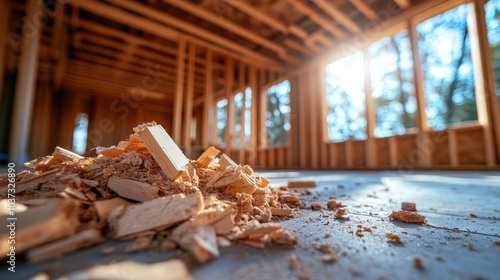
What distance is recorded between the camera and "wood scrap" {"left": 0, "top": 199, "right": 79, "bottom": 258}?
573 millimetres

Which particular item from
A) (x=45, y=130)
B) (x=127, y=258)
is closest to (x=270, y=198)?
(x=127, y=258)

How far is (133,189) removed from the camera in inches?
36.1

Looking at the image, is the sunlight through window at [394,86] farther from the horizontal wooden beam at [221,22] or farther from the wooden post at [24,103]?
the wooden post at [24,103]

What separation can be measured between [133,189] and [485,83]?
5.18 meters

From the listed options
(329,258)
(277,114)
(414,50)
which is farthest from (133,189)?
(277,114)

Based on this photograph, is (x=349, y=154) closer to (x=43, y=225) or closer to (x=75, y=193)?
(x=75, y=193)

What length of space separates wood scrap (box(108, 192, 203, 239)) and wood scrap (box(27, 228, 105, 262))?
6cm

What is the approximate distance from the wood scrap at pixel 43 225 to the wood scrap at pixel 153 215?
0.39 ft

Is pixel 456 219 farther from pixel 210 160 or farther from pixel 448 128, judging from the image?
pixel 448 128

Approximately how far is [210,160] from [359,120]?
11036mm

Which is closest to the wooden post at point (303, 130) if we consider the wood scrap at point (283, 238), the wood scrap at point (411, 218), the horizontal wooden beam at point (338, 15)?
the horizontal wooden beam at point (338, 15)

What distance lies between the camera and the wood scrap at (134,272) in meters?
0.48

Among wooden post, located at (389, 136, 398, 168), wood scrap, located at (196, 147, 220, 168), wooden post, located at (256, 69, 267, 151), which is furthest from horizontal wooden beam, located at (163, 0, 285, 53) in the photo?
wood scrap, located at (196, 147, 220, 168)

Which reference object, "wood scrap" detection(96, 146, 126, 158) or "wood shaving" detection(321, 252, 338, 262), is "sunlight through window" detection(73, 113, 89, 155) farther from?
"wood shaving" detection(321, 252, 338, 262)
